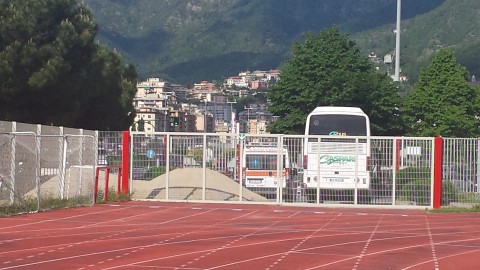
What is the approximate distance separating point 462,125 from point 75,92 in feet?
81.6

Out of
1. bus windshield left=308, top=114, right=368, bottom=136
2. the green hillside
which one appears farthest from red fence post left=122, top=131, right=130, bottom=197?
the green hillside

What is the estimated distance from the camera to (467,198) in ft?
90.7

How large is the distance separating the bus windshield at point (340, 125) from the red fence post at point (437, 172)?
7.26 meters

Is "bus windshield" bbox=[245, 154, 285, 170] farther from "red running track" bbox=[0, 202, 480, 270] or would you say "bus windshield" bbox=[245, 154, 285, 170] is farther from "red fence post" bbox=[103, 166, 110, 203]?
"red fence post" bbox=[103, 166, 110, 203]

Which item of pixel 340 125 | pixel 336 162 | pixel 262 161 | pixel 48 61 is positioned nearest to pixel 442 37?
pixel 48 61

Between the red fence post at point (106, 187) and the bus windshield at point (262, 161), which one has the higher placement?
the bus windshield at point (262, 161)

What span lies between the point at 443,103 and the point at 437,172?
32527 mm

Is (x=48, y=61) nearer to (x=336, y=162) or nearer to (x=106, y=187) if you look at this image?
(x=106, y=187)

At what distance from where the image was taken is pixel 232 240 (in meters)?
17.0

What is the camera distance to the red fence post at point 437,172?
27.6 m

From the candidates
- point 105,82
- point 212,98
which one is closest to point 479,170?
point 105,82

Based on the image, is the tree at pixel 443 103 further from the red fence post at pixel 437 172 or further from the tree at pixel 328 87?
the red fence post at pixel 437 172

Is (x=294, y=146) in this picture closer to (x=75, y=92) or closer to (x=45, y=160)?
(x=45, y=160)

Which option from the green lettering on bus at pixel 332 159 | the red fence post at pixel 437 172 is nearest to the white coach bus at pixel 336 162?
the green lettering on bus at pixel 332 159
